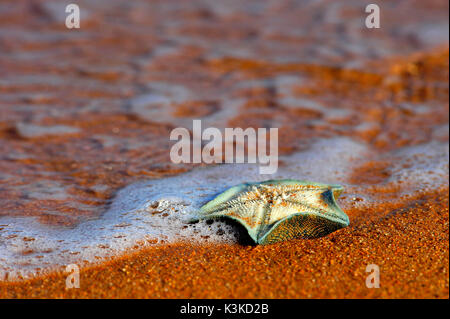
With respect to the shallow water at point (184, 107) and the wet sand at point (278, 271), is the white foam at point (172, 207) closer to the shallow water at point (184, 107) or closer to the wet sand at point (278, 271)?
the shallow water at point (184, 107)

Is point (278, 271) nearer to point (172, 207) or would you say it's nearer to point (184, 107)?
point (172, 207)

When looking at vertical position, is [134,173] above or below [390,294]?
above

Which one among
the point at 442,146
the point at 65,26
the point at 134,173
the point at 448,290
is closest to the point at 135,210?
the point at 134,173

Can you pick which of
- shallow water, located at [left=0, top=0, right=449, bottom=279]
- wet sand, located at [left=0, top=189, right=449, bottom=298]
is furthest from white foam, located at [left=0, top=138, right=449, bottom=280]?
wet sand, located at [left=0, top=189, right=449, bottom=298]

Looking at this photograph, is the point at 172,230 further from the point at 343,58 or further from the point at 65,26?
the point at 65,26

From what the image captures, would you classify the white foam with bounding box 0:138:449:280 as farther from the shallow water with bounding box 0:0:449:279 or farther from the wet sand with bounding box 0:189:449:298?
the wet sand with bounding box 0:189:449:298

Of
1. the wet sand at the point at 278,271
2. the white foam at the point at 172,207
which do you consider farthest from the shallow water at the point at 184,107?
the wet sand at the point at 278,271

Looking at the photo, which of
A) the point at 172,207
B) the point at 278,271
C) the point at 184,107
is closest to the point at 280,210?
the point at 278,271
